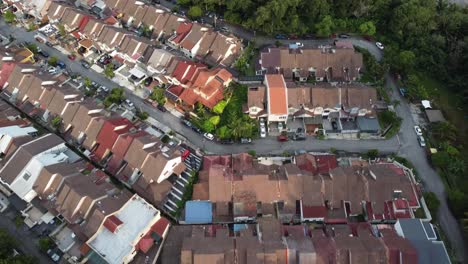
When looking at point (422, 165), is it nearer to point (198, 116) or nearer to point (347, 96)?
point (347, 96)

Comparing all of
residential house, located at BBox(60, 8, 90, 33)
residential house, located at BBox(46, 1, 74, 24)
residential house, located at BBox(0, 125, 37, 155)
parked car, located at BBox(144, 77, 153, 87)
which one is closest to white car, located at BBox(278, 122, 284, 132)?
parked car, located at BBox(144, 77, 153, 87)

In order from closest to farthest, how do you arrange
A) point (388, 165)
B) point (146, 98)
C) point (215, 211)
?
point (215, 211) → point (388, 165) → point (146, 98)

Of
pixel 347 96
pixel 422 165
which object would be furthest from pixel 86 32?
pixel 422 165

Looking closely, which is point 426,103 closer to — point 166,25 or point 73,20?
→ point 166,25

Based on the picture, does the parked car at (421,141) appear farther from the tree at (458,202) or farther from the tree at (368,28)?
the tree at (368,28)

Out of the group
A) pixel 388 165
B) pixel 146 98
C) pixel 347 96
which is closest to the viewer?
pixel 388 165

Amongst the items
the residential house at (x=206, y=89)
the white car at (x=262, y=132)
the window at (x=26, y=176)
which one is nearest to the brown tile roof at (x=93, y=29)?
the residential house at (x=206, y=89)
